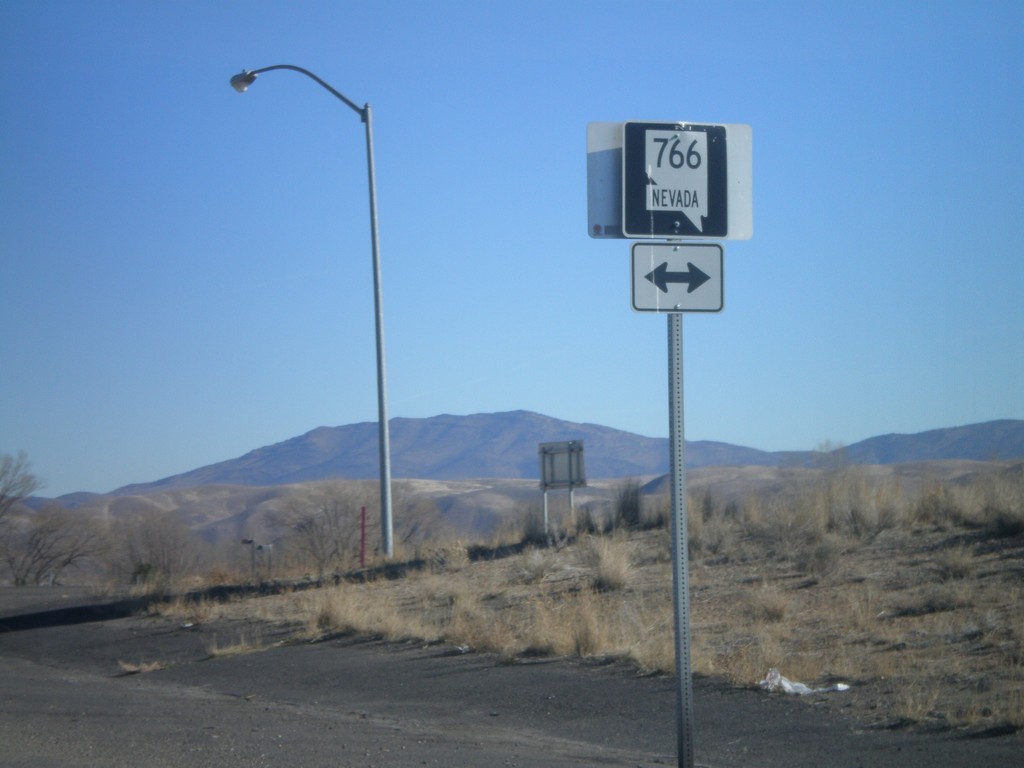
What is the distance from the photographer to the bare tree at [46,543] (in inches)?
1234

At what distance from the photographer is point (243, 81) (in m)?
18.7

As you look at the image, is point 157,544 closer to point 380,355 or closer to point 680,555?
point 380,355

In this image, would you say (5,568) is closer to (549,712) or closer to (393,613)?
(393,613)

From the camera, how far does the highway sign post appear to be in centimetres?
581

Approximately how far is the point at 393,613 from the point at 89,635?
5020 mm

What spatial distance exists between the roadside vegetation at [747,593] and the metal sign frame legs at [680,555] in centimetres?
367

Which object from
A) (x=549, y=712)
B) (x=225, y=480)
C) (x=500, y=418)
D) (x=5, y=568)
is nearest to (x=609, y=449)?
(x=500, y=418)

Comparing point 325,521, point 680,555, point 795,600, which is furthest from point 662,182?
point 325,521

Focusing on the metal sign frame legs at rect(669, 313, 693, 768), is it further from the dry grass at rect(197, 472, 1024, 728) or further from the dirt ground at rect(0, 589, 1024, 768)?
the dry grass at rect(197, 472, 1024, 728)

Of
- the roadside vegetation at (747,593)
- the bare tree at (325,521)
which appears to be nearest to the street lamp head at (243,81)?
the roadside vegetation at (747,593)

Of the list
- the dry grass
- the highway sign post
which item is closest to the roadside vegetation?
the dry grass

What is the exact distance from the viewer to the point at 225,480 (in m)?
77.5

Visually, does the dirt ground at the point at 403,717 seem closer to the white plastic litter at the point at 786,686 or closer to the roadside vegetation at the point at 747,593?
the white plastic litter at the point at 786,686

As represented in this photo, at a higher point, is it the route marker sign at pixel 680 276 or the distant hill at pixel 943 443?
the route marker sign at pixel 680 276
